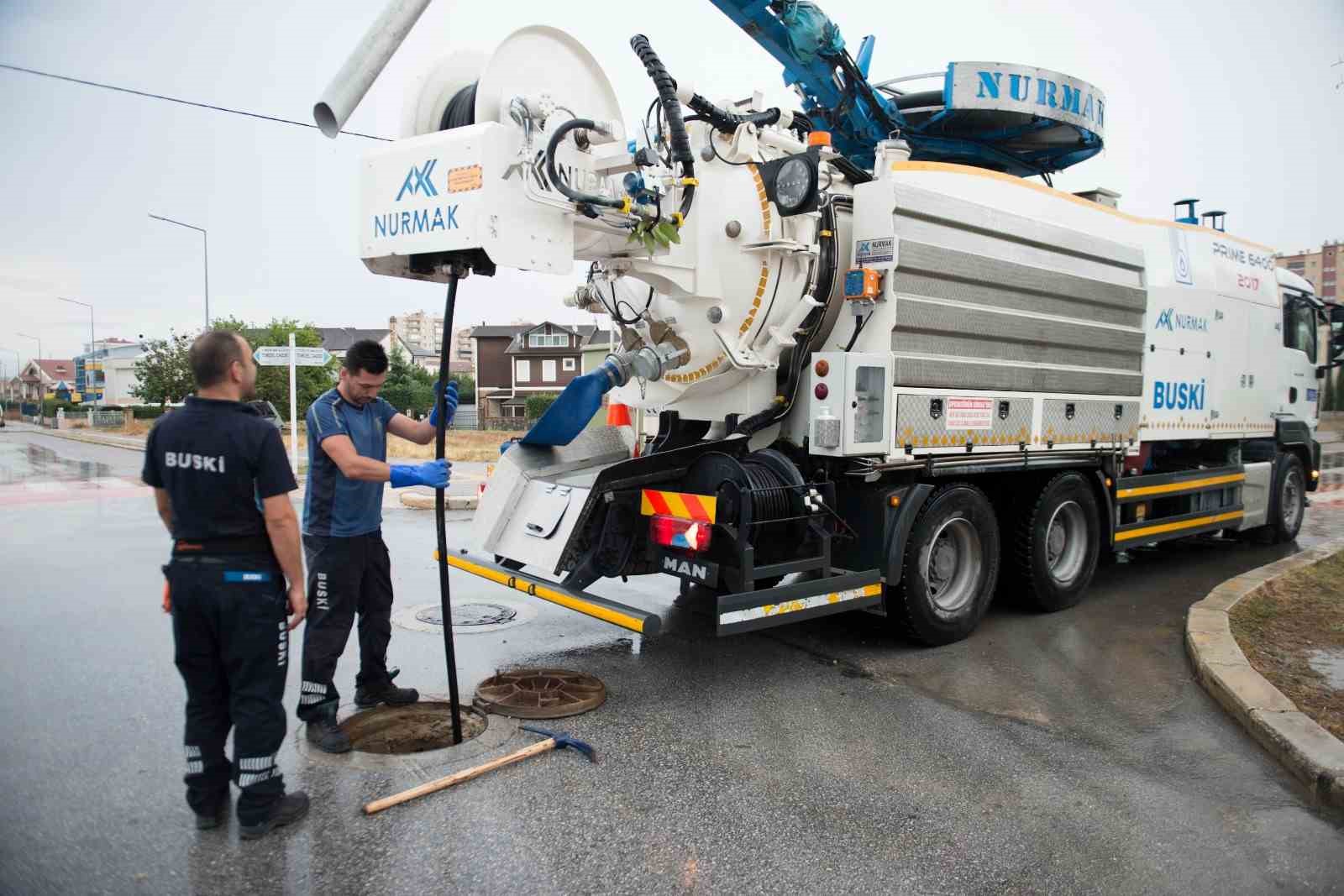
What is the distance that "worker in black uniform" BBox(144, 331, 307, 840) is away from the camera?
318 centimetres

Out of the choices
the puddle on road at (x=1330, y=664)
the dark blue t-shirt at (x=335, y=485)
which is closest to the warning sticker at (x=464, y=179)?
the dark blue t-shirt at (x=335, y=485)

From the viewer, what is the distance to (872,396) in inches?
207

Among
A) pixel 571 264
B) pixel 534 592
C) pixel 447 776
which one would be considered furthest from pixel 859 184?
pixel 447 776

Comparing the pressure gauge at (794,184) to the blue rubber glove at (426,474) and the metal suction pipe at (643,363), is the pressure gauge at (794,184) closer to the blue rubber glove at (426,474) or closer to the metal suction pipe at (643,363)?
the metal suction pipe at (643,363)

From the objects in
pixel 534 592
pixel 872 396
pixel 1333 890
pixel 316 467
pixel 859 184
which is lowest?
pixel 1333 890

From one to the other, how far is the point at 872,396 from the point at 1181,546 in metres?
6.76

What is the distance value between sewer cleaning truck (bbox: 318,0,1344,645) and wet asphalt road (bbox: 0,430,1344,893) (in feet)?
1.70

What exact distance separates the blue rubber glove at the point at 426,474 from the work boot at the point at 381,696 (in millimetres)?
1147

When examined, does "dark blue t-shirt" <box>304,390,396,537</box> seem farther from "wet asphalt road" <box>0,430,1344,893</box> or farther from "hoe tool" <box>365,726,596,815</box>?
"hoe tool" <box>365,726,596,815</box>

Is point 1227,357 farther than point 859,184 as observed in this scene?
Yes

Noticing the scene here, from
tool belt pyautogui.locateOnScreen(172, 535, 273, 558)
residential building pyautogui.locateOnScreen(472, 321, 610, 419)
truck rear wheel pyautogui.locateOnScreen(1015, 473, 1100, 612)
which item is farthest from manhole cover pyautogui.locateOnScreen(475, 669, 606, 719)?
residential building pyautogui.locateOnScreen(472, 321, 610, 419)

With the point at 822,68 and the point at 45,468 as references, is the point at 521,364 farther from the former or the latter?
the point at 822,68

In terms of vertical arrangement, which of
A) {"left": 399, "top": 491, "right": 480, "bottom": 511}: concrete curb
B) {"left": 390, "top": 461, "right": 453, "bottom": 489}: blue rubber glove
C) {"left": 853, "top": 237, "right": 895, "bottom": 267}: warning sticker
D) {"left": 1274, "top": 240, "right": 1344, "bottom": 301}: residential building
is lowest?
{"left": 399, "top": 491, "right": 480, "bottom": 511}: concrete curb

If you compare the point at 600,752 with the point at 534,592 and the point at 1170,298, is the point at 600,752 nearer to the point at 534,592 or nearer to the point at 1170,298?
the point at 534,592
